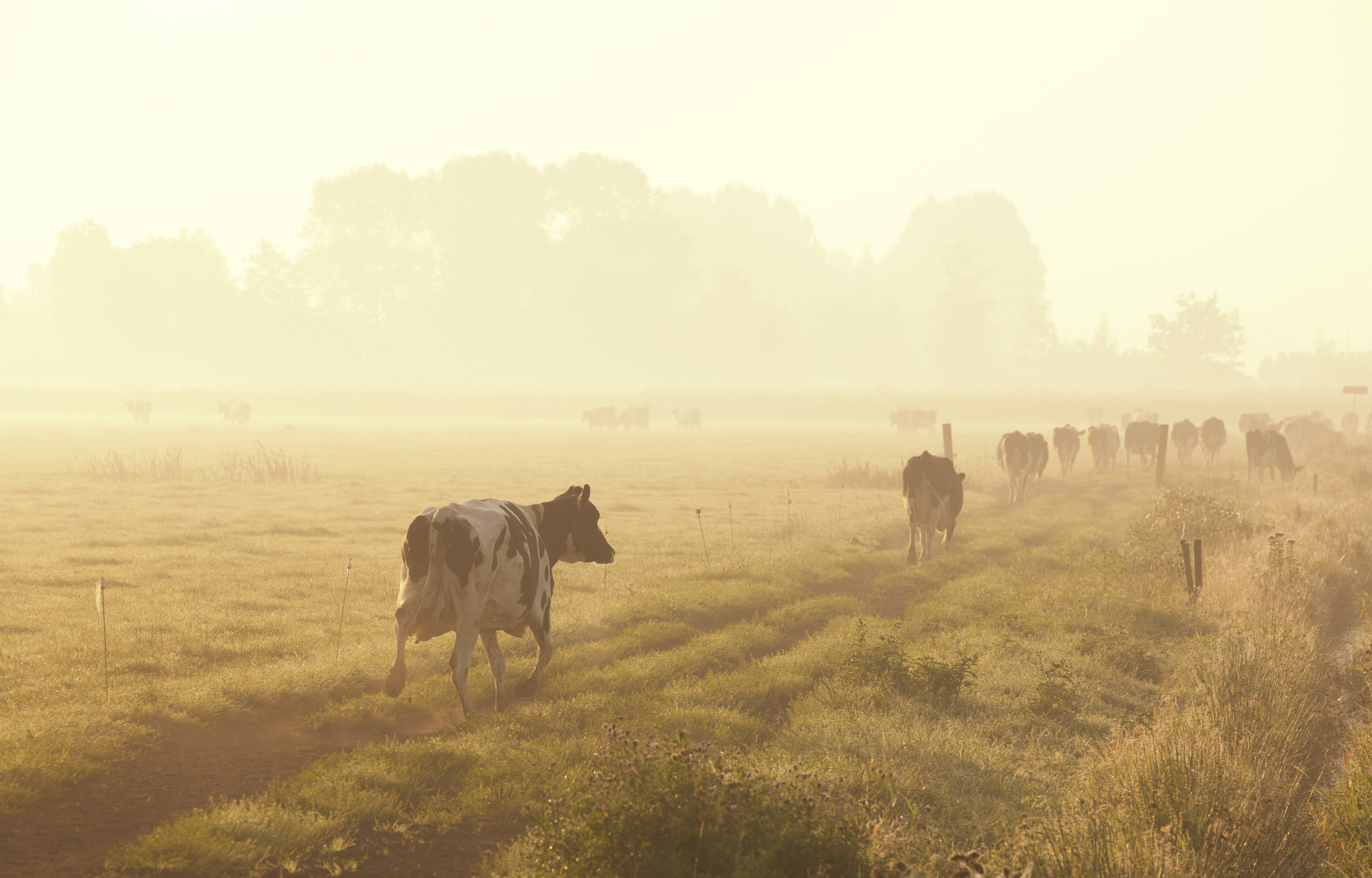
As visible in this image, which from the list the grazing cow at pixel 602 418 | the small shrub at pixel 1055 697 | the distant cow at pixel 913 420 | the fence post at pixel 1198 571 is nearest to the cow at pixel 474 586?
the small shrub at pixel 1055 697

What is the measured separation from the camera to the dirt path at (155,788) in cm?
605

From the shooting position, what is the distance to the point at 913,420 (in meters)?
65.7

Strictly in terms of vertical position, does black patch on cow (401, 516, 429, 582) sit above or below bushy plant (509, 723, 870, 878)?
above

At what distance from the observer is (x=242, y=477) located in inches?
1183

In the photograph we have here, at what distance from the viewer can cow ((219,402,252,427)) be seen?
191 feet

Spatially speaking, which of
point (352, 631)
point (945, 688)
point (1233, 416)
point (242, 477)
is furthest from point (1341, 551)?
point (1233, 416)

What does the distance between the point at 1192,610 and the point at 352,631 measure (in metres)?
13.0

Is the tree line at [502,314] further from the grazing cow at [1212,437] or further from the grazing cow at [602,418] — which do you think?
the grazing cow at [1212,437]

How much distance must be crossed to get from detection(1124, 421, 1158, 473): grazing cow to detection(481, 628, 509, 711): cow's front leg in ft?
114

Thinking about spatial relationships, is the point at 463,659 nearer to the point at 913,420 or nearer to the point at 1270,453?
the point at 1270,453

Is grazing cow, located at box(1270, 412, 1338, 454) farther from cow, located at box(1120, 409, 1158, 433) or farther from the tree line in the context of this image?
the tree line

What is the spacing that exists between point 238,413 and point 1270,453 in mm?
58092

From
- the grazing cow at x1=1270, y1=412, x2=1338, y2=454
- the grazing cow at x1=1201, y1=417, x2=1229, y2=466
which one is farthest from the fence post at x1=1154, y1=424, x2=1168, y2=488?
the grazing cow at x1=1270, y1=412, x2=1338, y2=454

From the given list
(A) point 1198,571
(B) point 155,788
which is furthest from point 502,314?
(B) point 155,788
